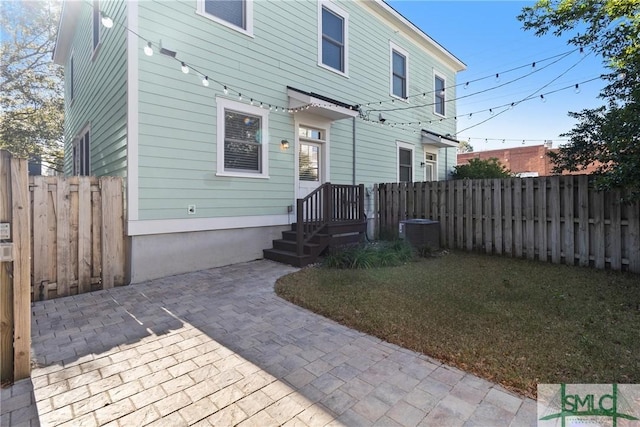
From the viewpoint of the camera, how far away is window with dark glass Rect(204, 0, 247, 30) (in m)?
6.08

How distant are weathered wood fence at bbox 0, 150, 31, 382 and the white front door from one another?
5569mm

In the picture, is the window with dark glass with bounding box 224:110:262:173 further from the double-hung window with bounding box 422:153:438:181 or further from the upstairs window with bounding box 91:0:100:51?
the double-hung window with bounding box 422:153:438:181

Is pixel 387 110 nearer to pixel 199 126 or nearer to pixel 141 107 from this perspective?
pixel 199 126

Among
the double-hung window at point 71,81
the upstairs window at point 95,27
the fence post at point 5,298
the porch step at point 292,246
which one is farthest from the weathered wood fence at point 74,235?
the double-hung window at point 71,81

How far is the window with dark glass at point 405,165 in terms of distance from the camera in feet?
35.8

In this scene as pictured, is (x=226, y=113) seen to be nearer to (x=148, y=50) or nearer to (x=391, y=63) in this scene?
(x=148, y=50)

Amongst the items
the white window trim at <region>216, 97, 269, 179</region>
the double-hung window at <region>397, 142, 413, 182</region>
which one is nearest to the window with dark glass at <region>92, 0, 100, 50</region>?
the white window trim at <region>216, 97, 269, 179</region>

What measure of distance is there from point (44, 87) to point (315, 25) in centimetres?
1689

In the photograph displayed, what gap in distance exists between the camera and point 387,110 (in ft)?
33.1

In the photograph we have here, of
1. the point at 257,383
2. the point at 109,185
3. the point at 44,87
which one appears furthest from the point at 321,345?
the point at 44,87

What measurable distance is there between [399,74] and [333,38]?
3.14 meters

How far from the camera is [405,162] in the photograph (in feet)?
36.5

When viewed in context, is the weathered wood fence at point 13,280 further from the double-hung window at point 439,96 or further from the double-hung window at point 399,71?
the double-hung window at point 439,96

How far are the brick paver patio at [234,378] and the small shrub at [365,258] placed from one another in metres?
2.21
